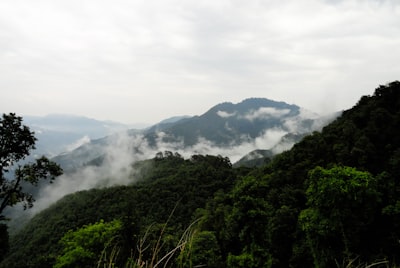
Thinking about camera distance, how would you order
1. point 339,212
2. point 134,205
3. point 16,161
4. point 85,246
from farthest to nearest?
point 134,205 < point 85,246 < point 339,212 < point 16,161

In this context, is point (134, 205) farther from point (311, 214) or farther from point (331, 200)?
point (331, 200)

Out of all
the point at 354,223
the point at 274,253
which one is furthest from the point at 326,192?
the point at 274,253

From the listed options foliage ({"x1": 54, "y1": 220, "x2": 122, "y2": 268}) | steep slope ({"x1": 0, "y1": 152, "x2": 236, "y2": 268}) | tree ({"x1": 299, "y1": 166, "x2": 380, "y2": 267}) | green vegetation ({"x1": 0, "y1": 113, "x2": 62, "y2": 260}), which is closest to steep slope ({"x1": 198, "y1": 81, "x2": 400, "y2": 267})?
tree ({"x1": 299, "y1": 166, "x2": 380, "y2": 267})

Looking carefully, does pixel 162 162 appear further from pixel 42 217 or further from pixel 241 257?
pixel 241 257

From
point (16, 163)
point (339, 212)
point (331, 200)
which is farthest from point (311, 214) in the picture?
point (16, 163)

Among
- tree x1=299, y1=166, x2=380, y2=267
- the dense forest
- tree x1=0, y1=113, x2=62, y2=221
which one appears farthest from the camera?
the dense forest

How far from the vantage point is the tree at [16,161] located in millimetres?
12289

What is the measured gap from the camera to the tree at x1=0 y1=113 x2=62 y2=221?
12.3 m

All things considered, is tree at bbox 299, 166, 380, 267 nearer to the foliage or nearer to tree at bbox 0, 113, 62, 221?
the foliage

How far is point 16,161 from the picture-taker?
1268 cm

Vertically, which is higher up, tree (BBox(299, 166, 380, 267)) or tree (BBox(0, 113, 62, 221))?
tree (BBox(0, 113, 62, 221))

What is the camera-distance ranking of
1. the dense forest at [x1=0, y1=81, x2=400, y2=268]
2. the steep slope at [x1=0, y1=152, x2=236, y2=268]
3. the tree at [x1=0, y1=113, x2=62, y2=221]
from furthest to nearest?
the steep slope at [x1=0, y1=152, x2=236, y2=268] < the dense forest at [x1=0, y1=81, x2=400, y2=268] < the tree at [x1=0, y1=113, x2=62, y2=221]

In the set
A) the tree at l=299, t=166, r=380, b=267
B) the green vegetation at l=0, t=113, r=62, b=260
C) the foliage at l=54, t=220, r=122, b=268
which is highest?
the green vegetation at l=0, t=113, r=62, b=260

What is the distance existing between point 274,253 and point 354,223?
7189 mm
